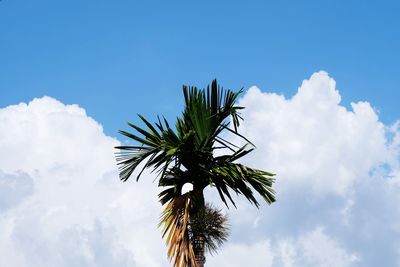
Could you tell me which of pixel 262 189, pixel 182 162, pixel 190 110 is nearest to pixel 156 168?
pixel 182 162

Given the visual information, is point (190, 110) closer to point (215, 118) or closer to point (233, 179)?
point (215, 118)

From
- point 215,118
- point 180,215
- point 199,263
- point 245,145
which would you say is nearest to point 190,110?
point 215,118

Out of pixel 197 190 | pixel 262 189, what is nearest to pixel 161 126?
pixel 197 190

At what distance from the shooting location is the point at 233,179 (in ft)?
43.7

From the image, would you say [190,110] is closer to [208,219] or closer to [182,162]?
[182,162]

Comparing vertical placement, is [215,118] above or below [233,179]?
above

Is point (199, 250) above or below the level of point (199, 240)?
below

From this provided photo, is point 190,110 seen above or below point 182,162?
above

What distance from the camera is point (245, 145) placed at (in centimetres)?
1367

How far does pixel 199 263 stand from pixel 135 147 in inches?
116

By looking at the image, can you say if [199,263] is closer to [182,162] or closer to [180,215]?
[180,215]

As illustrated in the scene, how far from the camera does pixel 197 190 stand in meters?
13.7

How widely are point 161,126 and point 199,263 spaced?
10.2ft

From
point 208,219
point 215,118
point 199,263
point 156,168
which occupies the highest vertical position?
point 215,118
